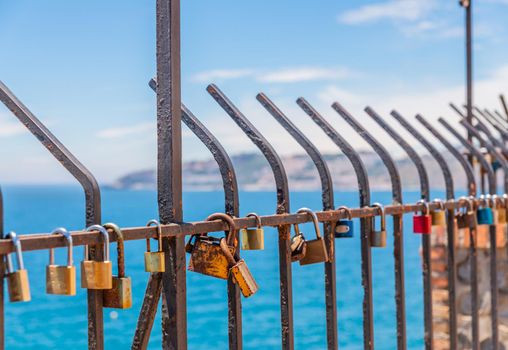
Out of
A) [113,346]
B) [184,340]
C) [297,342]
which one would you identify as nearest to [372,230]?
[184,340]

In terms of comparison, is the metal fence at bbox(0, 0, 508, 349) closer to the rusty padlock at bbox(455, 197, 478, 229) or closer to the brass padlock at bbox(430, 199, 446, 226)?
the brass padlock at bbox(430, 199, 446, 226)

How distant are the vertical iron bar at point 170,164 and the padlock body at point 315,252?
48 centimetres

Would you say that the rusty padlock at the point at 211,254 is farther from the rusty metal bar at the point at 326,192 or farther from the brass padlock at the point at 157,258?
the rusty metal bar at the point at 326,192

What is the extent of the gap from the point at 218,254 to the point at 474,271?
1862mm

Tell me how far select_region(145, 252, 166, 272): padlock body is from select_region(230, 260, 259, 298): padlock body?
187mm

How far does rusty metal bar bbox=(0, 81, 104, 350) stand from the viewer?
1.63m

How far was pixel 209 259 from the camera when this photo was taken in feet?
6.07

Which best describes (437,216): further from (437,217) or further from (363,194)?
(363,194)

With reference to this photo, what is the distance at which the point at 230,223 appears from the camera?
6.20 feet

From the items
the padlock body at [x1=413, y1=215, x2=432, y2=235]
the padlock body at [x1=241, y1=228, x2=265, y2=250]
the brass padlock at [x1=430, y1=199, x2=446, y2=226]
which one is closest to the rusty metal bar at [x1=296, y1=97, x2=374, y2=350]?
the padlock body at [x1=413, y1=215, x2=432, y2=235]

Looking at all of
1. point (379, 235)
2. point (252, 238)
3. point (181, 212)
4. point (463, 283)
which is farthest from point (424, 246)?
point (463, 283)

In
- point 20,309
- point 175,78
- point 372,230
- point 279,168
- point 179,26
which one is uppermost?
point 179,26

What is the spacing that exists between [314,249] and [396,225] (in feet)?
2.24

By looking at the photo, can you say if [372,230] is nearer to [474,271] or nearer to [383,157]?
[383,157]
